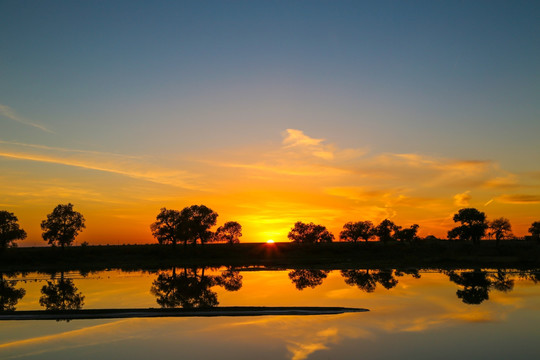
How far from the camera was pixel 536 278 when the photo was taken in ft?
183

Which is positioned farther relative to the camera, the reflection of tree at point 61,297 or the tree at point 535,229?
the tree at point 535,229

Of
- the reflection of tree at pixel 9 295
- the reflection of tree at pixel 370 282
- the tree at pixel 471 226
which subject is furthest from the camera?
the tree at pixel 471 226

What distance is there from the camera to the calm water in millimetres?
21609

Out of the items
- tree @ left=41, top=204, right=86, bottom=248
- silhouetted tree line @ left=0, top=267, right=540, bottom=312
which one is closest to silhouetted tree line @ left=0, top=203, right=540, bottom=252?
tree @ left=41, top=204, right=86, bottom=248

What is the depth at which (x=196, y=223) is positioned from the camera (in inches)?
4975

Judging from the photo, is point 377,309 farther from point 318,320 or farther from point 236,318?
point 236,318

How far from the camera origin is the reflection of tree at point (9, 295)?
38.0m

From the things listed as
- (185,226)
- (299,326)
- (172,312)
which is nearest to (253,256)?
(185,226)

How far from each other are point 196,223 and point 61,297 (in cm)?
8411

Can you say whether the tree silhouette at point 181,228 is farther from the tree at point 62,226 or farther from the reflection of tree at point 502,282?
the reflection of tree at point 502,282

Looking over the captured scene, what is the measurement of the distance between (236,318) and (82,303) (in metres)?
17.5

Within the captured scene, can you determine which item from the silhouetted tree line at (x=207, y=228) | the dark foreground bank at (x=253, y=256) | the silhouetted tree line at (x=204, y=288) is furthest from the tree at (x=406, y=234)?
the silhouetted tree line at (x=204, y=288)

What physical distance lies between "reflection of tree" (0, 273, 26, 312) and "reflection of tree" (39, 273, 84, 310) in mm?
2330

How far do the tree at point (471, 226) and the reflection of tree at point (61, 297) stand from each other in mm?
152127
